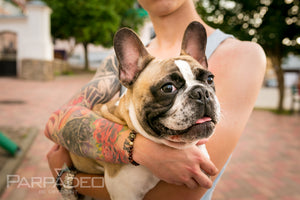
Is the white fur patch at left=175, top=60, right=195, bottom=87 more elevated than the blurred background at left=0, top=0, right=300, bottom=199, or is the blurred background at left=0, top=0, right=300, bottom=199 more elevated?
the white fur patch at left=175, top=60, right=195, bottom=87

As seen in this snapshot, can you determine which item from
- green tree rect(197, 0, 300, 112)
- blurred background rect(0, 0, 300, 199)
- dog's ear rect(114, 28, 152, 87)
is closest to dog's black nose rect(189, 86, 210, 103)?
dog's ear rect(114, 28, 152, 87)

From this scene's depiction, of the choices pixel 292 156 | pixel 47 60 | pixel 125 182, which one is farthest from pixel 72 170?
pixel 47 60

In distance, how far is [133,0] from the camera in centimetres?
2702

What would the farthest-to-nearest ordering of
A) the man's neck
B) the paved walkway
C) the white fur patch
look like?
the paved walkway < the man's neck < the white fur patch

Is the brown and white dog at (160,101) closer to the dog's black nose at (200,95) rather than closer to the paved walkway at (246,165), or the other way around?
the dog's black nose at (200,95)

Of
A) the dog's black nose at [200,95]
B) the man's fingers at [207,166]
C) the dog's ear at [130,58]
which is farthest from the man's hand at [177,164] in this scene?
the dog's ear at [130,58]

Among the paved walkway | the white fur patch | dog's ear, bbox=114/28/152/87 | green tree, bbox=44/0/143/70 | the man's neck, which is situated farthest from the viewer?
green tree, bbox=44/0/143/70

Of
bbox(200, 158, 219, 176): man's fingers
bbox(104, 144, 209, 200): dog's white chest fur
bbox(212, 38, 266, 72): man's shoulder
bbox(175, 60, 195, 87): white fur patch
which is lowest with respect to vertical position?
bbox(104, 144, 209, 200): dog's white chest fur

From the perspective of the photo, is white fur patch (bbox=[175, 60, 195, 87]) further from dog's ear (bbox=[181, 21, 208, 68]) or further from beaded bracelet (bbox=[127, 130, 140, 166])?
beaded bracelet (bbox=[127, 130, 140, 166])

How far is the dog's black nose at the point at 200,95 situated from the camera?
1130 mm

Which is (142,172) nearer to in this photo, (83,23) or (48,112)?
(48,112)

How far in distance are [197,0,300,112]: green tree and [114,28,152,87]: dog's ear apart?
999 centimetres

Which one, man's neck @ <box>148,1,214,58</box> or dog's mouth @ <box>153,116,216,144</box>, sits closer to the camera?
dog's mouth @ <box>153,116,216,144</box>

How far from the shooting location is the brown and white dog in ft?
3.73
